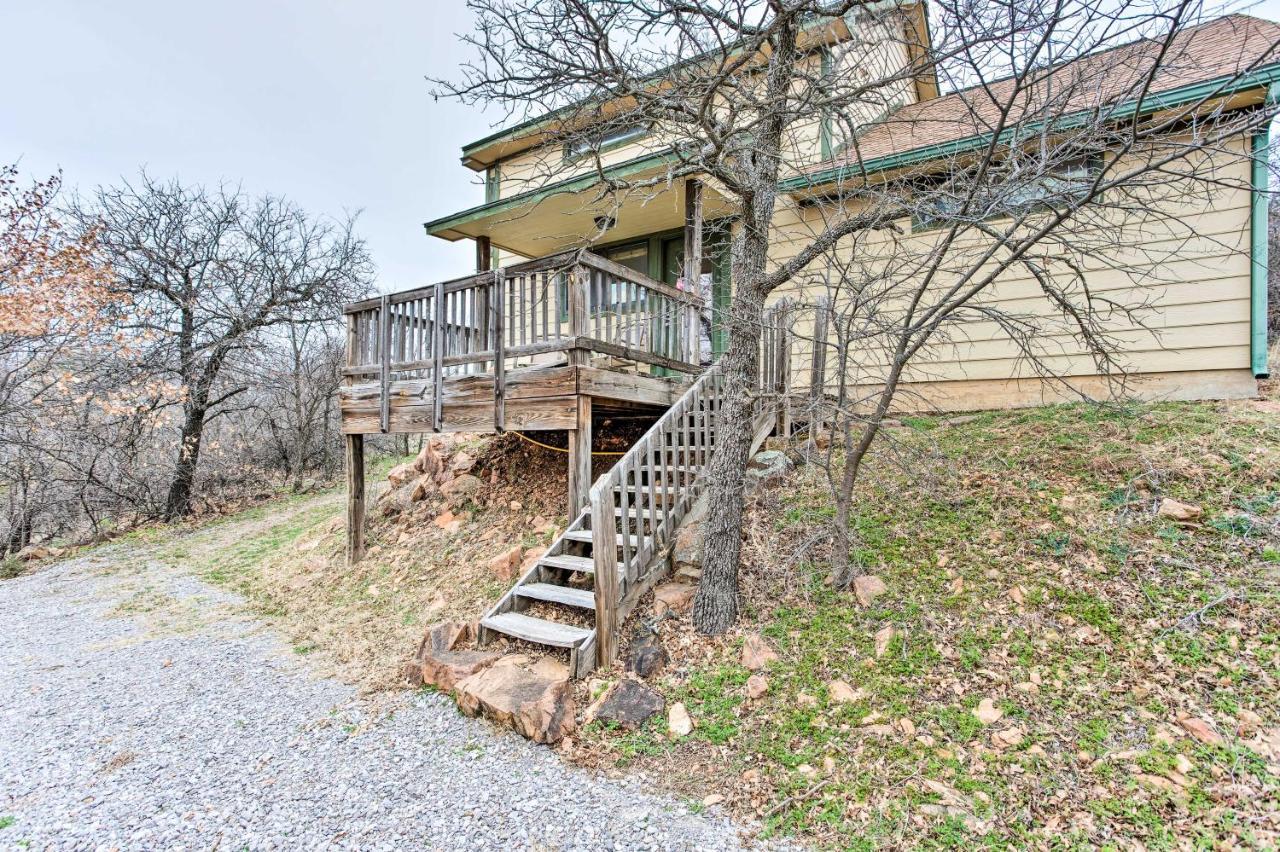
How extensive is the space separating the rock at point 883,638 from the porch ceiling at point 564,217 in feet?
18.8

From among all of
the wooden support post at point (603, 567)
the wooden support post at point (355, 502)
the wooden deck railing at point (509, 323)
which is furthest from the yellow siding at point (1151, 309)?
the wooden support post at point (355, 502)

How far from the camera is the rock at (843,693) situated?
3043mm

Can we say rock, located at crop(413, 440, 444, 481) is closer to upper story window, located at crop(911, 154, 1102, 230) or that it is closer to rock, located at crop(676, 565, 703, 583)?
rock, located at crop(676, 565, 703, 583)

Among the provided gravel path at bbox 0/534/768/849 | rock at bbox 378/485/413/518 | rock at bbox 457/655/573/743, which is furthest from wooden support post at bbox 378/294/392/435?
rock at bbox 457/655/573/743

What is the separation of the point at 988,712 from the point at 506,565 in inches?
151

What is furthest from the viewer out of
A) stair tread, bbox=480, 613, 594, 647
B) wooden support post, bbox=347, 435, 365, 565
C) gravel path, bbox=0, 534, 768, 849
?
wooden support post, bbox=347, 435, 365, 565

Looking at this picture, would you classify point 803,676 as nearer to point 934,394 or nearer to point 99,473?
point 934,394

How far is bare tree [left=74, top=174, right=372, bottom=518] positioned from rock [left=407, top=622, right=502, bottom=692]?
9.05m

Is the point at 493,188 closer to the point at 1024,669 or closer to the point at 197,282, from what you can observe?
the point at 197,282

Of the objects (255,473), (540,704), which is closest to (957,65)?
(540,704)

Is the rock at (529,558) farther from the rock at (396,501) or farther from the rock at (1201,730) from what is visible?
the rock at (1201,730)

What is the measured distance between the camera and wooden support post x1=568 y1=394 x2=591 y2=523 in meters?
4.94

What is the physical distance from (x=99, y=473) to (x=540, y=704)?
11190 millimetres

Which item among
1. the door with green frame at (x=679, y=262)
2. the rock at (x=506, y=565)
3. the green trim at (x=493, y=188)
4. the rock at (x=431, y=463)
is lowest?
the rock at (x=506, y=565)
